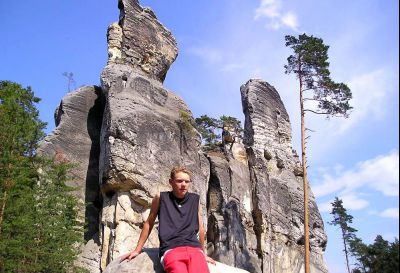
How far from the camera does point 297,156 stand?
98.1ft

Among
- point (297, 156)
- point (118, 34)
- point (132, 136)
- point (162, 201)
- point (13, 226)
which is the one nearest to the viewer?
point (162, 201)

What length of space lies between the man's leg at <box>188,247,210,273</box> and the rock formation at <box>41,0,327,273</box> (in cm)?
1309

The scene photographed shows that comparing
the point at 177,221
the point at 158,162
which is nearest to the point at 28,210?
the point at 158,162

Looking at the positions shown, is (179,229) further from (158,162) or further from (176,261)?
(158,162)

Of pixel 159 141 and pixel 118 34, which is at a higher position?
pixel 118 34

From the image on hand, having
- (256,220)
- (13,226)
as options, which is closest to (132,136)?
(13,226)

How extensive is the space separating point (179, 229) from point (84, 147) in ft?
57.3

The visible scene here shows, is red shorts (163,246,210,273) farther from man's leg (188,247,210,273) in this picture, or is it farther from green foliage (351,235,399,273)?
green foliage (351,235,399,273)

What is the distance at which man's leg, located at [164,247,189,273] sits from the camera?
175 inches

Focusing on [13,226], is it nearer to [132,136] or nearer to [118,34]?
[132,136]

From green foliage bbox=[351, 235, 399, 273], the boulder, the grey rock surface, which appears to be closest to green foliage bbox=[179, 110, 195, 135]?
the grey rock surface

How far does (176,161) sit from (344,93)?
8.47 m

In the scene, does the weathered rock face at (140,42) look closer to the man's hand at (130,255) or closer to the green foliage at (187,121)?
the green foliage at (187,121)

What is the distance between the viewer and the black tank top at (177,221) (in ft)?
15.6
